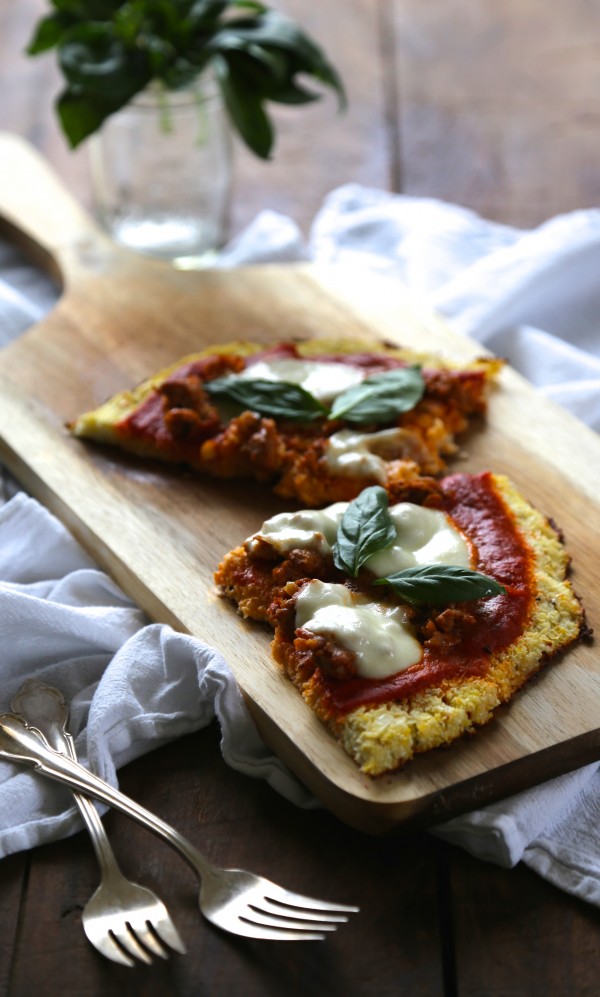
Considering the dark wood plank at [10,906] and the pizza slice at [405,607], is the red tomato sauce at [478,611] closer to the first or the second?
the pizza slice at [405,607]

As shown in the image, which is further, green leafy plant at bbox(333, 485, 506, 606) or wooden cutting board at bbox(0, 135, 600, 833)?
green leafy plant at bbox(333, 485, 506, 606)

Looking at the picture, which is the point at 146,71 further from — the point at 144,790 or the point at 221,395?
the point at 144,790

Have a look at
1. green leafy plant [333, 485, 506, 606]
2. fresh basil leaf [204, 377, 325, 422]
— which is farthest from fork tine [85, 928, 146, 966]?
fresh basil leaf [204, 377, 325, 422]

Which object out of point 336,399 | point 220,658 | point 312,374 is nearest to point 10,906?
point 220,658

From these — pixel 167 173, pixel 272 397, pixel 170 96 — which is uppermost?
pixel 170 96

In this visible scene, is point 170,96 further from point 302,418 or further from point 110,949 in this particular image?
point 110,949

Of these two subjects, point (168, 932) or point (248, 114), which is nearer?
point (168, 932)

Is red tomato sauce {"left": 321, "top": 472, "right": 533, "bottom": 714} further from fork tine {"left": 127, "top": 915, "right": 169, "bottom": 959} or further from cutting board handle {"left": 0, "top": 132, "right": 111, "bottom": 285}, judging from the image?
cutting board handle {"left": 0, "top": 132, "right": 111, "bottom": 285}
